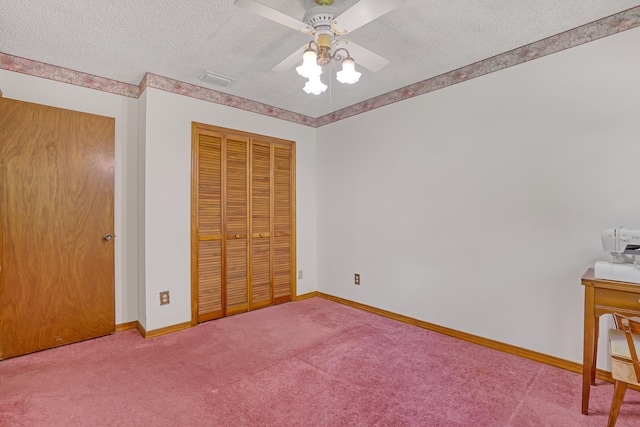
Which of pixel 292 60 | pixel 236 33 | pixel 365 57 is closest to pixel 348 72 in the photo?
pixel 365 57

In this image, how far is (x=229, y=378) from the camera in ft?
6.97

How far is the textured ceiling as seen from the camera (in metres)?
1.89

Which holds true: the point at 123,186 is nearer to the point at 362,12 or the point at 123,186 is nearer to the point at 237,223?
the point at 237,223

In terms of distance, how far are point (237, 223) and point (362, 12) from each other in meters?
2.50

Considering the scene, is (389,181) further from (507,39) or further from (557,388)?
(557,388)

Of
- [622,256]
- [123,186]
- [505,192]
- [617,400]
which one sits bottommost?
[617,400]

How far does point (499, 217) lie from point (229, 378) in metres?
2.42

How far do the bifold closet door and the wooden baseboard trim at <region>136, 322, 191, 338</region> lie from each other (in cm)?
16

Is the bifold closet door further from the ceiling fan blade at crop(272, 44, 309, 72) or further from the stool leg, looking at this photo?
the stool leg

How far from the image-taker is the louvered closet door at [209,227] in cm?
316

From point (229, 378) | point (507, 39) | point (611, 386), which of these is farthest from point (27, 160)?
point (611, 386)

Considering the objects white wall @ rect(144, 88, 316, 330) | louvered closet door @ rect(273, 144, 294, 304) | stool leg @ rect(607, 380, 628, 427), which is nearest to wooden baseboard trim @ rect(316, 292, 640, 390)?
stool leg @ rect(607, 380, 628, 427)

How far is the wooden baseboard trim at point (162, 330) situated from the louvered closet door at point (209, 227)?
0.17 metres

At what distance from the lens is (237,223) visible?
345 centimetres
